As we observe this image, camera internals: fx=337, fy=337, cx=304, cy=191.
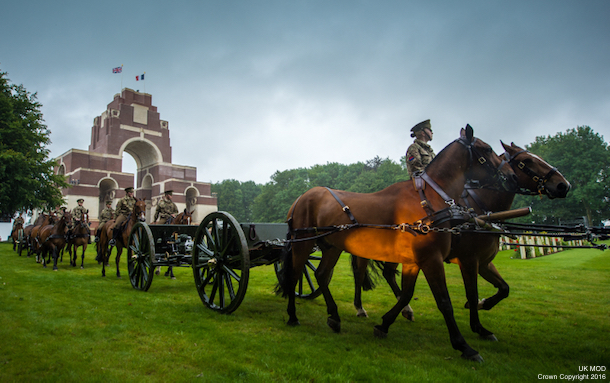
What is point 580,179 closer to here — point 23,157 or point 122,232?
point 122,232

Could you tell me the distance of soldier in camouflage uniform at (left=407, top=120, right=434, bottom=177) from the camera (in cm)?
532

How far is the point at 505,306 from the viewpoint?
578 centimetres

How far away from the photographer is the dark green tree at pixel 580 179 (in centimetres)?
3547

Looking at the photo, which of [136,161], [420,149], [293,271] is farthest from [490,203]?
[136,161]

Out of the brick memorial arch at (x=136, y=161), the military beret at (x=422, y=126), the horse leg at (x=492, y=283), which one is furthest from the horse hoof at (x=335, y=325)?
the brick memorial arch at (x=136, y=161)

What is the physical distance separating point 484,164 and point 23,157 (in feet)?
79.2

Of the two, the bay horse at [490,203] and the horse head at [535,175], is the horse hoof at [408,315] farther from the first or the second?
the horse head at [535,175]

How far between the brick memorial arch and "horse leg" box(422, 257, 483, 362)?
3711 centimetres

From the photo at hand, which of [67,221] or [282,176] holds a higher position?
[282,176]

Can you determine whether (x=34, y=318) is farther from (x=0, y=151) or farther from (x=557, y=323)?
(x=0, y=151)

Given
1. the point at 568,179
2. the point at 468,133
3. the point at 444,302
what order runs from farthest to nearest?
1. the point at 568,179
2. the point at 468,133
3. the point at 444,302

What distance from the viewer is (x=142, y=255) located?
22.9 feet

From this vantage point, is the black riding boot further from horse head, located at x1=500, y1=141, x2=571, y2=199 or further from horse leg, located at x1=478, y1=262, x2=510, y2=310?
horse head, located at x1=500, y1=141, x2=571, y2=199

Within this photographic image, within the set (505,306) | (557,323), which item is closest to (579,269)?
(505,306)
